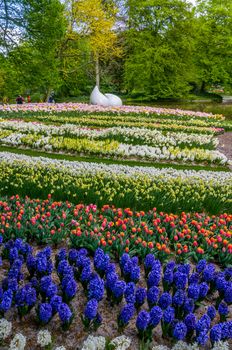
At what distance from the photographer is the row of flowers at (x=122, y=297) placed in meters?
3.29

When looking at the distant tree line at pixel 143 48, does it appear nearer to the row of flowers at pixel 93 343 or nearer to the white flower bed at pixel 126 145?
the white flower bed at pixel 126 145

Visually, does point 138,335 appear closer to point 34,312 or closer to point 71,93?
point 34,312

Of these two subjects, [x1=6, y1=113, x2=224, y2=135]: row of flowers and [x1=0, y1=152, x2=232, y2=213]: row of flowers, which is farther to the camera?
[x1=6, y1=113, x2=224, y2=135]: row of flowers

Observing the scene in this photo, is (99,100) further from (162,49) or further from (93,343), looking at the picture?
(93,343)

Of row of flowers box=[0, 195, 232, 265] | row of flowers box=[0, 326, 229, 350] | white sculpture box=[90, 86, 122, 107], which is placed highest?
white sculpture box=[90, 86, 122, 107]

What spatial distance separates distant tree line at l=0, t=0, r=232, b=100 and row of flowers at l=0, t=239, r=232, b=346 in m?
23.6

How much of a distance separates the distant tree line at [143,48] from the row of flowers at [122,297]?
23565 mm

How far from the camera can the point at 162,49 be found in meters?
36.4

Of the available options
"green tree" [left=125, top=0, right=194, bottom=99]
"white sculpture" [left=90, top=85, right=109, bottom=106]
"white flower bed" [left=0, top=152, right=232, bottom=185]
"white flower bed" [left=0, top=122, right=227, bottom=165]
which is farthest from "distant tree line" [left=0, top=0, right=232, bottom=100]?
"white flower bed" [left=0, top=152, right=232, bottom=185]

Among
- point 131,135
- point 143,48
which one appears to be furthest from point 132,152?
point 143,48

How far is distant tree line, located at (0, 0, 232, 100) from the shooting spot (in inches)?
1284

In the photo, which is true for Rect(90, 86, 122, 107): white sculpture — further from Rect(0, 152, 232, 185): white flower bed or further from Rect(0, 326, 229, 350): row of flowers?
Rect(0, 326, 229, 350): row of flowers

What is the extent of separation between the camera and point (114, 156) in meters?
11.7

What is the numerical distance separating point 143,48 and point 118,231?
35.4m
